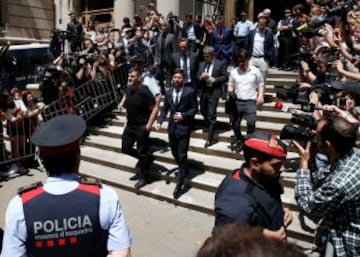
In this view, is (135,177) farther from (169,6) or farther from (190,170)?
(169,6)

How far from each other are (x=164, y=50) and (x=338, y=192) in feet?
27.9

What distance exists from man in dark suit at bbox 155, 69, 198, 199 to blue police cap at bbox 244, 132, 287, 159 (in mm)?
4282

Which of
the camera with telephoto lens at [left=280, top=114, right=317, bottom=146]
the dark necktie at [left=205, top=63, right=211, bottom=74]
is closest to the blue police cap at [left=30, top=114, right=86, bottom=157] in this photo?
the camera with telephoto lens at [left=280, top=114, right=317, bottom=146]

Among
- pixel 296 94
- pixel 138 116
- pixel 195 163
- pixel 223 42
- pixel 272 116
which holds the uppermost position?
pixel 223 42

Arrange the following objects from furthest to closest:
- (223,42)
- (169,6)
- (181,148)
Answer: (169,6), (223,42), (181,148)

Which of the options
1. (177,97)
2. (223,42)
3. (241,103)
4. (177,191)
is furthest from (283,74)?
(177,191)

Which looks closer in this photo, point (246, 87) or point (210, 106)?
point (246, 87)

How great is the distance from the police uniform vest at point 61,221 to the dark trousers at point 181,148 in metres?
5.00

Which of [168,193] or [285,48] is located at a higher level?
[285,48]

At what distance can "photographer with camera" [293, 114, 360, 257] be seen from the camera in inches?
122

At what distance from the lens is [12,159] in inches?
373

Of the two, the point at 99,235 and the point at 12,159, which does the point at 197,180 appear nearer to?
the point at 12,159

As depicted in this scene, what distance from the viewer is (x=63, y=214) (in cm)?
233

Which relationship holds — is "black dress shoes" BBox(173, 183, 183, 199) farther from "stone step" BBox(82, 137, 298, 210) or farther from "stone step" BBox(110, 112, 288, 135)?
"stone step" BBox(110, 112, 288, 135)
